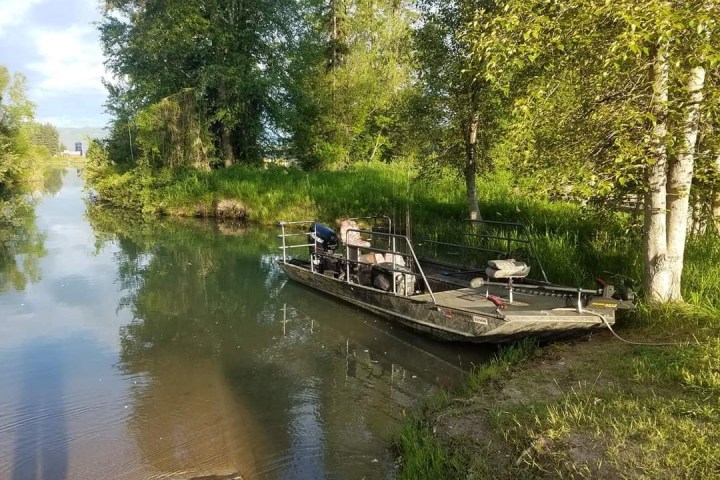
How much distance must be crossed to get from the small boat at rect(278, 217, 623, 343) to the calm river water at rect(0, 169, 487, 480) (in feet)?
1.51

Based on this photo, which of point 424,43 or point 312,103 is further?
point 312,103

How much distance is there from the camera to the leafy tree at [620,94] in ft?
15.7

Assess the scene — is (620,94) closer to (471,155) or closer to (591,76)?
(591,76)

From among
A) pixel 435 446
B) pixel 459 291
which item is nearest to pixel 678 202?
pixel 459 291

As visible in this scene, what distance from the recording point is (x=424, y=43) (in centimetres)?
1203

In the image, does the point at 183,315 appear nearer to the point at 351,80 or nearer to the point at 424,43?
the point at 424,43

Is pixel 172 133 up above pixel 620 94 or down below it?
above

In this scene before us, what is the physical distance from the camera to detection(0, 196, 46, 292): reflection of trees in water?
13117 mm

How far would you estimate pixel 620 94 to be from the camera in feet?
20.0

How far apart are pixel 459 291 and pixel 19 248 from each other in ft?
51.2

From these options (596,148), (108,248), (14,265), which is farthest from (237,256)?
(596,148)

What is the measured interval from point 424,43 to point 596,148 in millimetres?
6711

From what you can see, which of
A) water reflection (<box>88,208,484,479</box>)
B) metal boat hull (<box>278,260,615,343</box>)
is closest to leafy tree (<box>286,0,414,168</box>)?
water reflection (<box>88,208,484,479</box>)

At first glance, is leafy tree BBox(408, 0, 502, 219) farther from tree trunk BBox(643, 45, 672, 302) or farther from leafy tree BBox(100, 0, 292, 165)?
leafy tree BBox(100, 0, 292, 165)
